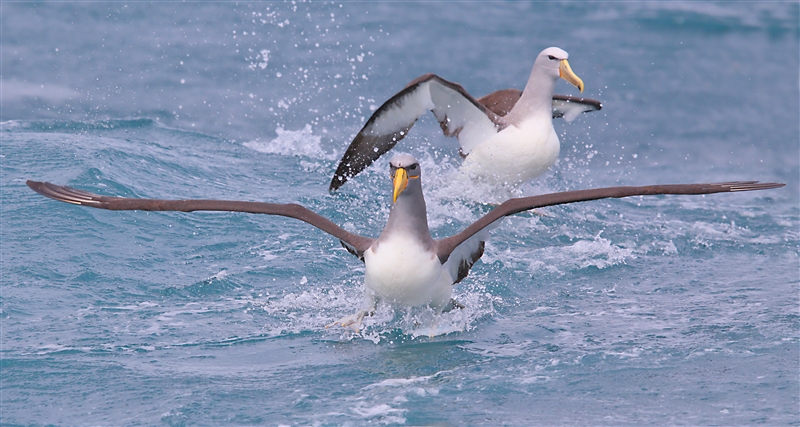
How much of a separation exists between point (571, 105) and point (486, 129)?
1692 mm

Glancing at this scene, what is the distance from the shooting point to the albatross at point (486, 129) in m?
10.7

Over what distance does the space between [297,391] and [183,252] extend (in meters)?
3.09

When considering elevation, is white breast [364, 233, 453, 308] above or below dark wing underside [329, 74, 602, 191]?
below

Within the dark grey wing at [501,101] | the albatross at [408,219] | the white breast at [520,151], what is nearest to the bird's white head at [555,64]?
the white breast at [520,151]

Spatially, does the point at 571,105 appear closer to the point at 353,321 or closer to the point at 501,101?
the point at 501,101

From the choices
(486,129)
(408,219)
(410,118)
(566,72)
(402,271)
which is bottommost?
(402,271)

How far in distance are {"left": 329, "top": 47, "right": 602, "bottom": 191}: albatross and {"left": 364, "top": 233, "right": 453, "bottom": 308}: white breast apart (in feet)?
11.6

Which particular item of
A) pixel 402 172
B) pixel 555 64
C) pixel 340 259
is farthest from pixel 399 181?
pixel 555 64

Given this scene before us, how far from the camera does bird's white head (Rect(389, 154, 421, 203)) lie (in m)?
6.82

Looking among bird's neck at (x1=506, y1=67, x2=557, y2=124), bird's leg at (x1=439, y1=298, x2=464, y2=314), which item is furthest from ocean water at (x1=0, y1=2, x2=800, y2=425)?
bird's neck at (x1=506, y1=67, x2=557, y2=124)

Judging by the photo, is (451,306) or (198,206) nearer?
(198,206)

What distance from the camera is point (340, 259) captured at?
9156 millimetres

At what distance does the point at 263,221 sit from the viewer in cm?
998

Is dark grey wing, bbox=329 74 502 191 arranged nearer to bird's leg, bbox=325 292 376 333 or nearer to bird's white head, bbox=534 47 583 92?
bird's white head, bbox=534 47 583 92
